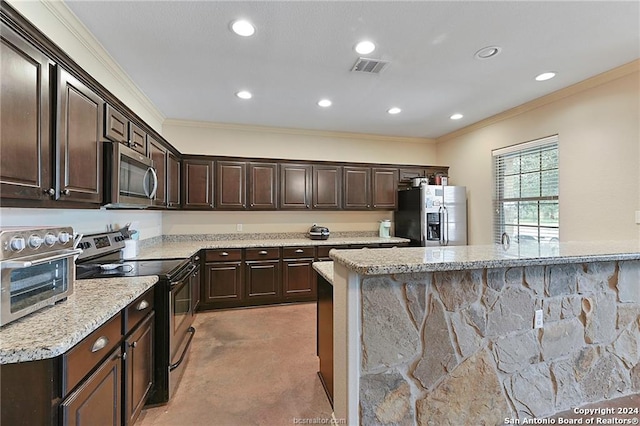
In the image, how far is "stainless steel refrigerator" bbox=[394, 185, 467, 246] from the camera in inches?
184

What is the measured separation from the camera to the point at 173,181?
3945mm

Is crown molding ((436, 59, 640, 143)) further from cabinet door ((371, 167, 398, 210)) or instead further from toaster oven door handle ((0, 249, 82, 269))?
toaster oven door handle ((0, 249, 82, 269))

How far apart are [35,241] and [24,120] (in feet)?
1.90

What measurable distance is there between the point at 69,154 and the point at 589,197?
178 inches

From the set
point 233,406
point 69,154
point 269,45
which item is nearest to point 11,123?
point 69,154

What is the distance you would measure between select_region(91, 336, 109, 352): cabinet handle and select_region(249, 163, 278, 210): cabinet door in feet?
10.4

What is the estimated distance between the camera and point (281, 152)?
4980mm

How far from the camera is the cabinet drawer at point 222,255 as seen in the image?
4.02m

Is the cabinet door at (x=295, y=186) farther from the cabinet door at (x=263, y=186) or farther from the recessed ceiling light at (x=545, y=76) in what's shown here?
the recessed ceiling light at (x=545, y=76)

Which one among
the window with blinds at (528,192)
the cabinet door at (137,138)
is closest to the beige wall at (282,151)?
the window with blinds at (528,192)

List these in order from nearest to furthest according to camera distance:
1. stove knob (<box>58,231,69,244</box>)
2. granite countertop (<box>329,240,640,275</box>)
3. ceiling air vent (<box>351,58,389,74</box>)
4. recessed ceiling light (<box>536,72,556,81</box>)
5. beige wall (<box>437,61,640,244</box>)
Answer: stove knob (<box>58,231,69,244</box>), granite countertop (<box>329,240,640,275</box>), ceiling air vent (<box>351,58,389,74</box>), beige wall (<box>437,61,640,244</box>), recessed ceiling light (<box>536,72,556,81</box>)

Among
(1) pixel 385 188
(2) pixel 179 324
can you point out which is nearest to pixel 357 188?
(1) pixel 385 188

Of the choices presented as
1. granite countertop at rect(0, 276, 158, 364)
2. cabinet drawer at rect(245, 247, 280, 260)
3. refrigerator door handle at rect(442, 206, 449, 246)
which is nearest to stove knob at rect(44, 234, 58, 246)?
granite countertop at rect(0, 276, 158, 364)

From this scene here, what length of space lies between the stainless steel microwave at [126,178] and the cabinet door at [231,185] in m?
1.54
